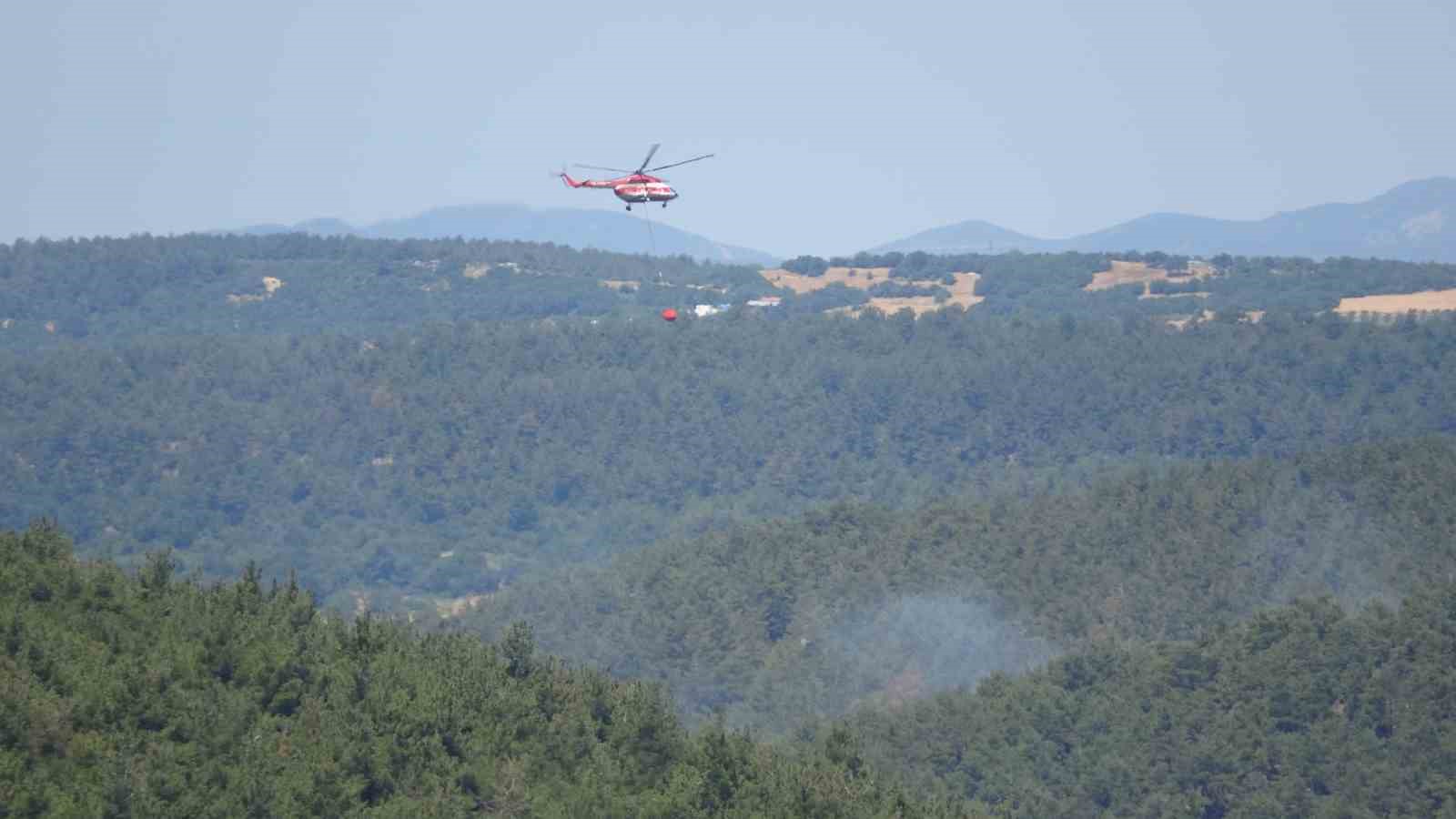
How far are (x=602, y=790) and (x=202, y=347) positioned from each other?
15189cm

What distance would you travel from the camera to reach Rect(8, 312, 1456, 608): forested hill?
6427 inches

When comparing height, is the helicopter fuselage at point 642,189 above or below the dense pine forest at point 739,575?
above

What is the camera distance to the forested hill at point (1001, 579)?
95062 millimetres

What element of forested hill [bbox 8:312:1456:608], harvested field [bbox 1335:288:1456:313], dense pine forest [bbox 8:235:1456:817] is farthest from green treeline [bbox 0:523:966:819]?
harvested field [bbox 1335:288:1456:313]

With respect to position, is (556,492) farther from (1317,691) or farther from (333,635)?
(333,635)

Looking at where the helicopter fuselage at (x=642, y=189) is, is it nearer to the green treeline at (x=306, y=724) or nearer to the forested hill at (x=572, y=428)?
the green treeline at (x=306, y=724)

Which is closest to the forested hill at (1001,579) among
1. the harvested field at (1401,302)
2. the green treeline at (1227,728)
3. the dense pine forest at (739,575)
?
the dense pine forest at (739,575)

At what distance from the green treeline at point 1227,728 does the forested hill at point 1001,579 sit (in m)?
11.6

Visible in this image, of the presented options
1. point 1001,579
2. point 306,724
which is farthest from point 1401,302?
point 306,724

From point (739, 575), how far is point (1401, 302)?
99495 mm

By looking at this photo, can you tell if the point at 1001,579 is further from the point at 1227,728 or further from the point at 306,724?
the point at 306,724

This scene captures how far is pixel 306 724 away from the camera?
145ft

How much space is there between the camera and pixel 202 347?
623ft

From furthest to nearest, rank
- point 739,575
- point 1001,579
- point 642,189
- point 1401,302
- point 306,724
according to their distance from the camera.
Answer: point 1401,302, point 739,575, point 1001,579, point 642,189, point 306,724
